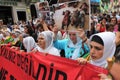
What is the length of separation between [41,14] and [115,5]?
69.0 ft

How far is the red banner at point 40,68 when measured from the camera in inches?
106

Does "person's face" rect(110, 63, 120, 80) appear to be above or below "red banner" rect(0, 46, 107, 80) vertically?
above

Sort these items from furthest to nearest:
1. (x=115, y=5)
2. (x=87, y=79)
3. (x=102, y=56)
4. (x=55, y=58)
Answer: (x=115, y=5) → (x=55, y=58) → (x=102, y=56) → (x=87, y=79)

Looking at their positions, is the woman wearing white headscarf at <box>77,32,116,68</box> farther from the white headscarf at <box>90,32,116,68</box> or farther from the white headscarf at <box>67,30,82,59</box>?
the white headscarf at <box>67,30,82,59</box>

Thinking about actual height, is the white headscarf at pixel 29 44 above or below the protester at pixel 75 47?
below

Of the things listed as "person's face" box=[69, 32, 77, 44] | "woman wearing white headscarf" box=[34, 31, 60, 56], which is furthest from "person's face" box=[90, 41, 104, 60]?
"woman wearing white headscarf" box=[34, 31, 60, 56]

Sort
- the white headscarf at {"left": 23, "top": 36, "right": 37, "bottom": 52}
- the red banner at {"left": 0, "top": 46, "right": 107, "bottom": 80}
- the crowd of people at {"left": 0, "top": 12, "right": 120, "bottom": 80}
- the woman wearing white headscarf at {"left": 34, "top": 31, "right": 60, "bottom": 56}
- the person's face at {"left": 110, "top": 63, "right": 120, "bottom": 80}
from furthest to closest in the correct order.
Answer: the white headscarf at {"left": 23, "top": 36, "right": 37, "bottom": 52} < the woman wearing white headscarf at {"left": 34, "top": 31, "right": 60, "bottom": 56} < the red banner at {"left": 0, "top": 46, "right": 107, "bottom": 80} < the crowd of people at {"left": 0, "top": 12, "right": 120, "bottom": 80} < the person's face at {"left": 110, "top": 63, "right": 120, "bottom": 80}

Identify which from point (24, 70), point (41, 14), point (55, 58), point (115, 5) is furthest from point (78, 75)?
point (115, 5)

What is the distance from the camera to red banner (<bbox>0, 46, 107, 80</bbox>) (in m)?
2.68

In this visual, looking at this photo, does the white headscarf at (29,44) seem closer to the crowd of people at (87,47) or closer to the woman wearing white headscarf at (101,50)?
the crowd of people at (87,47)

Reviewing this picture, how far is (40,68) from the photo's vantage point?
3623mm

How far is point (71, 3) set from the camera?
4242mm

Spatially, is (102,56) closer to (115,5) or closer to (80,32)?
(80,32)

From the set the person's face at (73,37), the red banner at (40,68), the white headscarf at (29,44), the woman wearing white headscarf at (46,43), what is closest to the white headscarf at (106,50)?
the red banner at (40,68)
